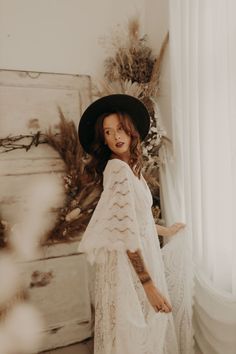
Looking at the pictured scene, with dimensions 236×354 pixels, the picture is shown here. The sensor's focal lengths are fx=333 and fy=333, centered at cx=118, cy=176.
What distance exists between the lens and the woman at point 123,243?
1.31 m

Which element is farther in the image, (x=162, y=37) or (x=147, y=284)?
(x=162, y=37)

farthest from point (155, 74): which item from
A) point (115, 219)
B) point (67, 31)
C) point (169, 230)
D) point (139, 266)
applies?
point (139, 266)

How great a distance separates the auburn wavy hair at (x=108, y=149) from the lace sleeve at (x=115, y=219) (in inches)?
6.9

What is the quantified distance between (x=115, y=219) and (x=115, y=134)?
1.24 ft

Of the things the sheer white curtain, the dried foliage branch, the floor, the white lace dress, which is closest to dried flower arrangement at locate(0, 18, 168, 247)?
the dried foliage branch

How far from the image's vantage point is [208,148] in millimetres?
1621

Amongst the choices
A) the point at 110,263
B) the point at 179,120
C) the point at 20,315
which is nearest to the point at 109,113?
the point at 179,120

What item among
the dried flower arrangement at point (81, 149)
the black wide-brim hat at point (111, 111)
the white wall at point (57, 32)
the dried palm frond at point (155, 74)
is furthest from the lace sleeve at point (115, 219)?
the white wall at point (57, 32)

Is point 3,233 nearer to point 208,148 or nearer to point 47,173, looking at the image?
point 47,173

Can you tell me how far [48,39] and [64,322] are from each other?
1.76 metres

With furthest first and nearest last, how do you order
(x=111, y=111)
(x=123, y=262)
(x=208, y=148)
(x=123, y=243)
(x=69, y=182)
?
1. (x=69, y=182)
2. (x=208, y=148)
3. (x=111, y=111)
4. (x=123, y=262)
5. (x=123, y=243)

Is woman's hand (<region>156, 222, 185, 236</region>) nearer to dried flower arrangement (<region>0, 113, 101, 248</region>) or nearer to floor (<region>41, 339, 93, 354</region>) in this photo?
dried flower arrangement (<region>0, 113, 101, 248</region>)

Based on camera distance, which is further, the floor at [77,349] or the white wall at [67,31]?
the floor at [77,349]

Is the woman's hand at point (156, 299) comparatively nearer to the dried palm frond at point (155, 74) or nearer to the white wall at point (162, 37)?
the white wall at point (162, 37)
